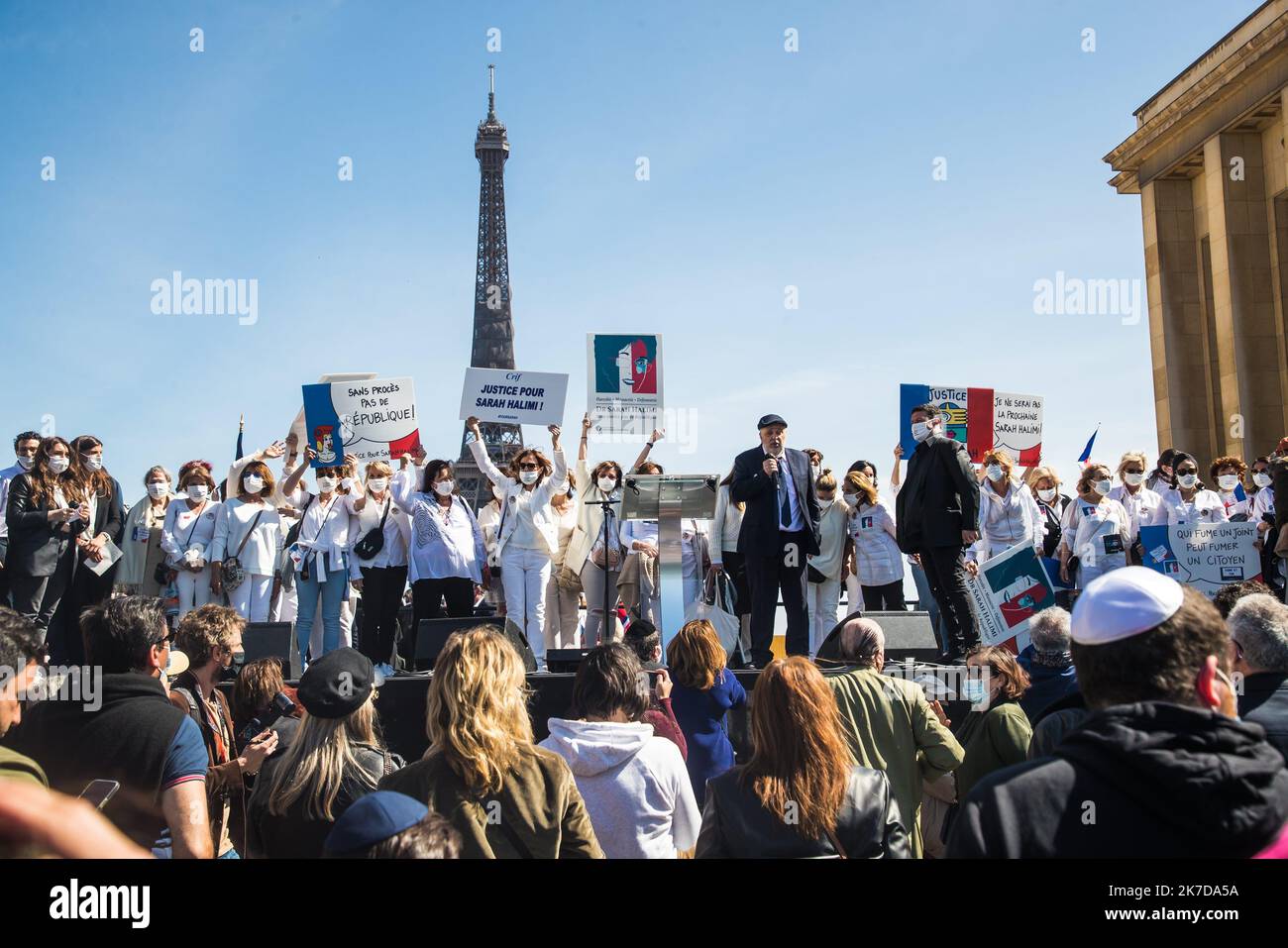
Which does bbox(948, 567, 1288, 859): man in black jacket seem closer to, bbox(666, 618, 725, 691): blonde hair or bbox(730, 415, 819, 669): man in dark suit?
bbox(666, 618, 725, 691): blonde hair

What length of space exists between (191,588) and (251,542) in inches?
27.2

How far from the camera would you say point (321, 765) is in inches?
171

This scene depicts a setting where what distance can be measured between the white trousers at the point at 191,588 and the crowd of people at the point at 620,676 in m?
0.04

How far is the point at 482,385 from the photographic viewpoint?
42.3 ft

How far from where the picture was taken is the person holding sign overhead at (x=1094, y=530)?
39.6ft

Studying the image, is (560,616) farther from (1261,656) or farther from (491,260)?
(491,260)

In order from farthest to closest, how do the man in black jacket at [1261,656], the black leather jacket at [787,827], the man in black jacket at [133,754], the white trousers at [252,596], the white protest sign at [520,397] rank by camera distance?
1. the white protest sign at [520,397]
2. the white trousers at [252,596]
3. the man in black jacket at [1261,656]
4. the man in black jacket at [133,754]
5. the black leather jacket at [787,827]

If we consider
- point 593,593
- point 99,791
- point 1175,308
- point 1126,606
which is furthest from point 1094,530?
point 1175,308

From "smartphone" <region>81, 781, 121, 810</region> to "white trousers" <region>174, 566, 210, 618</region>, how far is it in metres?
7.99

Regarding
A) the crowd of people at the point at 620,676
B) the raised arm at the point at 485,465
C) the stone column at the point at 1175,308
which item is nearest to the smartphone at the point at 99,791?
the crowd of people at the point at 620,676

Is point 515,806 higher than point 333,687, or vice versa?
point 333,687

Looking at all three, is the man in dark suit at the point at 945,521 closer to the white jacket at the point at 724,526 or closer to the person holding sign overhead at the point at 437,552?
the white jacket at the point at 724,526

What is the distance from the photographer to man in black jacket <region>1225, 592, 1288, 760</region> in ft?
13.9

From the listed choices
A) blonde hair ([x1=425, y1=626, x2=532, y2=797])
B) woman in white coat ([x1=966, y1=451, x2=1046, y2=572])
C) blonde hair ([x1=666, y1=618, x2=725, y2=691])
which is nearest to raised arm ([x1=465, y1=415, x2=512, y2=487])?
woman in white coat ([x1=966, y1=451, x2=1046, y2=572])
